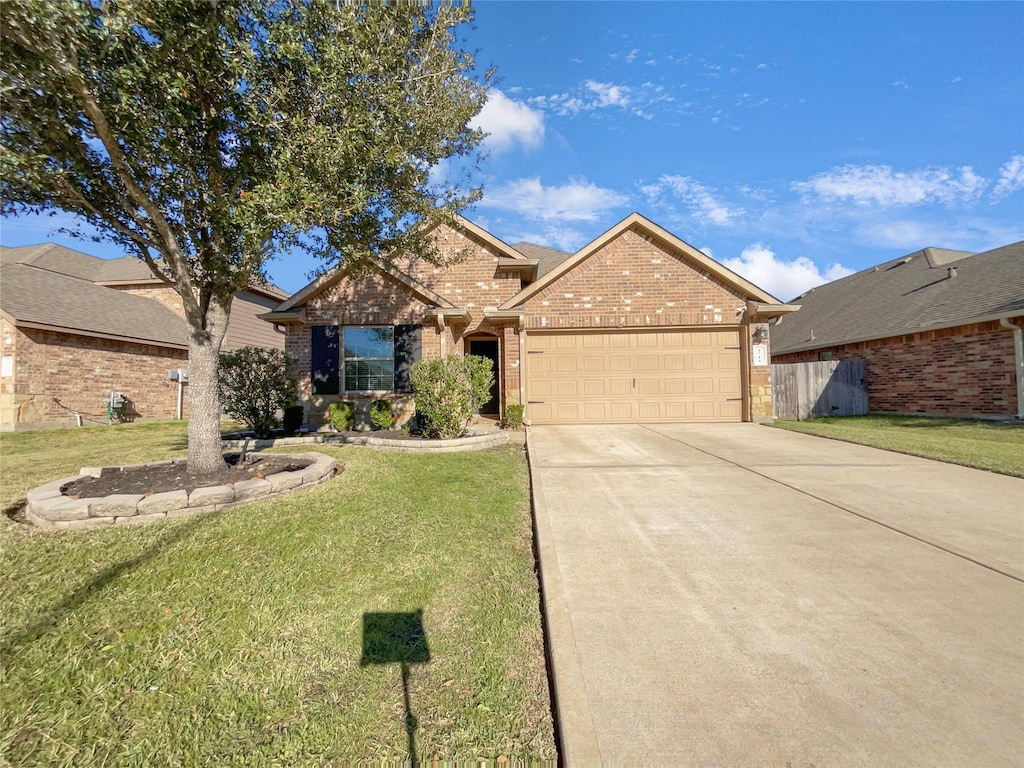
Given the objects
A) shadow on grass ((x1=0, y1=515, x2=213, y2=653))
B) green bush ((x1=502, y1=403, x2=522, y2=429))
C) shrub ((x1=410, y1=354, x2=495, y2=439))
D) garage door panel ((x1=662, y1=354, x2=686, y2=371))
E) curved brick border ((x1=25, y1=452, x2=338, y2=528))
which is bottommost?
shadow on grass ((x1=0, y1=515, x2=213, y2=653))

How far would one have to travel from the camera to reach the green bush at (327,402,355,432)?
10180mm

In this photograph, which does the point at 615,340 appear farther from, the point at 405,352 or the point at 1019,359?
the point at 1019,359

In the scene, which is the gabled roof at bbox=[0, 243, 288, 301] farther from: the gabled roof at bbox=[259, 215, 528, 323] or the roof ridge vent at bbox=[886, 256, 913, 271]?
the roof ridge vent at bbox=[886, 256, 913, 271]

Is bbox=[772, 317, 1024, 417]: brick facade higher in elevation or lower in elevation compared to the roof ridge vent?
lower

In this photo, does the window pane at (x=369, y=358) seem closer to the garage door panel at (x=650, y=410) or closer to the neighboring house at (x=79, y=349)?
the neighboring house at (x=79, y=349)

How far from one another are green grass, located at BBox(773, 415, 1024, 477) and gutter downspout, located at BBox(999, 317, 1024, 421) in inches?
35.7

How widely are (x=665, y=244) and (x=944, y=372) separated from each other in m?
8.93

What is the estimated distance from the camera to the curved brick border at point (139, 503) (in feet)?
13.2

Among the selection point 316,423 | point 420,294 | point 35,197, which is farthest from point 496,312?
point 35,197

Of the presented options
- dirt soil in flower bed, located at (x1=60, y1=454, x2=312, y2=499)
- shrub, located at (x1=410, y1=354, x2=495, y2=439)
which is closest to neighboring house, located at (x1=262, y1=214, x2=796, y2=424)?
shrub, located at (x1=410, y1=354, x2=495, y2=439)

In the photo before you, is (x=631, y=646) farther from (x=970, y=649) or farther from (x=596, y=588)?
(x=970, y=649)

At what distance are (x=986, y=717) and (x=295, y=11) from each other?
7.35 m

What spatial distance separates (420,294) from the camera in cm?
1085

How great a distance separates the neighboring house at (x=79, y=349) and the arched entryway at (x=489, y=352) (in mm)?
5704
